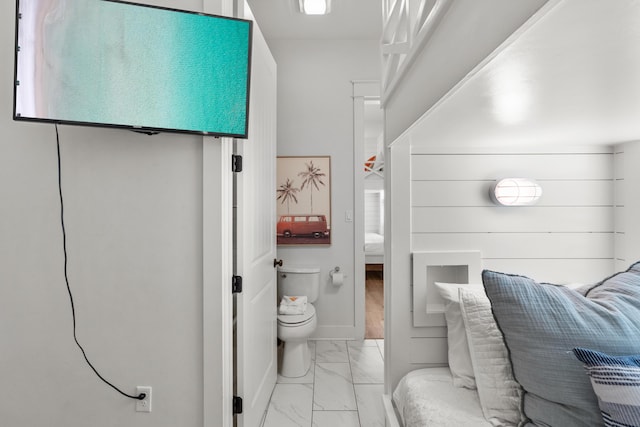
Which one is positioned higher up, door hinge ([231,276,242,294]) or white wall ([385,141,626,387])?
white wall ([385,141,626,387])

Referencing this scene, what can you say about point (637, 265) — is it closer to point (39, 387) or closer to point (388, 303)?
point (388, 303)

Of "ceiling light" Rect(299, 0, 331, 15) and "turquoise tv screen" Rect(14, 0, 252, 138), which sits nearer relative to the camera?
"turquoise tv screen" Rect(14, 0, 252, 138)

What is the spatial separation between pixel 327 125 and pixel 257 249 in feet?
5.36

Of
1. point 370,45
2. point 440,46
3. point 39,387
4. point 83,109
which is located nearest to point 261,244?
point 83,109

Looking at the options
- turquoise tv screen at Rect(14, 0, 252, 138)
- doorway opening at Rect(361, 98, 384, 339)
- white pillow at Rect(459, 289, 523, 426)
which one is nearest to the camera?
white pillow at Rect(459, 289, 523, 426)

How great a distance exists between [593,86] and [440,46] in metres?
0.33

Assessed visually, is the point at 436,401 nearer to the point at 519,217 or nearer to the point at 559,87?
the point at 519,217

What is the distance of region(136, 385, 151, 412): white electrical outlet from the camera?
1465 millimetres

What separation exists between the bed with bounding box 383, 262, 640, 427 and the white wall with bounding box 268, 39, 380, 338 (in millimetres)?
1821

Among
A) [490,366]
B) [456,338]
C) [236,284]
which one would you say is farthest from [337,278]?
[490,366]

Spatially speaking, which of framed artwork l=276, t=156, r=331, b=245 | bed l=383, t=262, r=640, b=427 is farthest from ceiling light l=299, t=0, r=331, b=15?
bed l=383, t=262, r=640, b=427

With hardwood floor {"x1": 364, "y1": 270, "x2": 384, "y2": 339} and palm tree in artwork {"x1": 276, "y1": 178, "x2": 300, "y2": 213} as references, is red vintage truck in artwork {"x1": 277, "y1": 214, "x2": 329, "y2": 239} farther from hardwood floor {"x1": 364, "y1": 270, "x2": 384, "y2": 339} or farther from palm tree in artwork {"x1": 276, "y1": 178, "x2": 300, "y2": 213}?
hardwood floor {"x1": 364, "y1": 270, "x2": 384, "y2": 339}

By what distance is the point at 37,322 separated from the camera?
1466 mm

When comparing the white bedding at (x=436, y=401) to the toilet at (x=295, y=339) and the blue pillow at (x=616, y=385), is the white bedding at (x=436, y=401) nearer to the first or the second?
the blue pillow at (x=616, y=385)
